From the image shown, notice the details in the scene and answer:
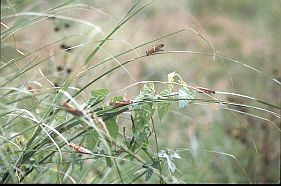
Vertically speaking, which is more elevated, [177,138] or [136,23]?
[136,23]

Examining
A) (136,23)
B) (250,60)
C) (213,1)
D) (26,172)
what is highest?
(213,1)

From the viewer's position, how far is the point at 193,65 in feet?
15.4

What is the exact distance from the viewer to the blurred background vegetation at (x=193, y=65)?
8.93 ft

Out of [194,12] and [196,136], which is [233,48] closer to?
[194,12]

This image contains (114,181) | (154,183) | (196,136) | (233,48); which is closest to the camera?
(114,181)

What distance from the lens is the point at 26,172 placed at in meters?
1.81

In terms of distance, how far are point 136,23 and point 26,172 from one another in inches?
128

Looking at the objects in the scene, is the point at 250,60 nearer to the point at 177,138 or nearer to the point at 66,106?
the point at 177,138

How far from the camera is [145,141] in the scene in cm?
177

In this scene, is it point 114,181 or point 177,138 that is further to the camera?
point 177,138

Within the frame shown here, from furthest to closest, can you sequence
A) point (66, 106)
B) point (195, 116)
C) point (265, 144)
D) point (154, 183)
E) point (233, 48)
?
point (233, 48) → point (195, 116) → point (265, 144) → point (154, 183) → point (66, 106)

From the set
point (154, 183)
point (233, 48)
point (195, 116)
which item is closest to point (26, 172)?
point (154, 183)

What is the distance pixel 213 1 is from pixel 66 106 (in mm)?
4313

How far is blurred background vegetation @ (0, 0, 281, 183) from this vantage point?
2723mm
